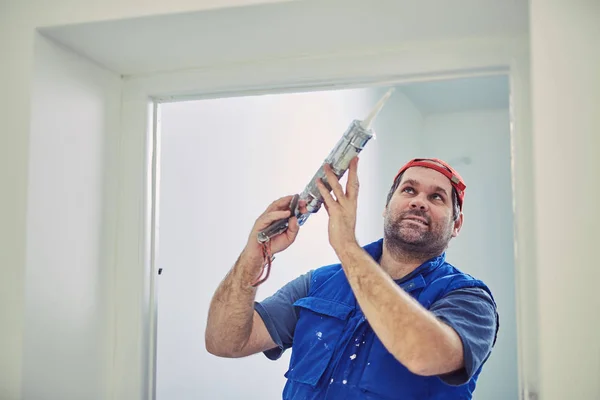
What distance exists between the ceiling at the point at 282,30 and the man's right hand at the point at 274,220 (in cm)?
33

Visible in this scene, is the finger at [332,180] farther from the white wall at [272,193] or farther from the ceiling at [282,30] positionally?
the white wall at [272,193]

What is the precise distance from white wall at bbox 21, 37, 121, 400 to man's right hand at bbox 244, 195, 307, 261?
1.14 ft

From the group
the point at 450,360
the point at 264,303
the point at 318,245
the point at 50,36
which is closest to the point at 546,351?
the point at 450,360

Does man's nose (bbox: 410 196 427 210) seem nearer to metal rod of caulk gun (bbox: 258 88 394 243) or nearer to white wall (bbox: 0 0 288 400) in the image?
metal rod of caulk gun (bbox: 258 88 394 243)

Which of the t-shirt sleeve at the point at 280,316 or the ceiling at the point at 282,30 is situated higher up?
the ceiling at the point at 282,30

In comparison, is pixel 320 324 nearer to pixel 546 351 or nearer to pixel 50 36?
pixel 546 351

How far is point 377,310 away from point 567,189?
14.7 inches

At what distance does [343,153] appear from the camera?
1.15 metres

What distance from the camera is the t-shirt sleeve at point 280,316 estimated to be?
157cm

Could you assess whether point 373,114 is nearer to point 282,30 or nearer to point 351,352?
point 282,30

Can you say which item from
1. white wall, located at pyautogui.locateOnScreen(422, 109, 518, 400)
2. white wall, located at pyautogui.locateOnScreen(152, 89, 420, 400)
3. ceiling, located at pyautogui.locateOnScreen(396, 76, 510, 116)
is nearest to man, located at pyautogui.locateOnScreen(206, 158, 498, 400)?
white wall, located at pyautogui.locateOnScreen(152, 89, 420, 400)

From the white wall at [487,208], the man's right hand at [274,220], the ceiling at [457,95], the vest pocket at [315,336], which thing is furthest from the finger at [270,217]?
the white wall at [487,208]

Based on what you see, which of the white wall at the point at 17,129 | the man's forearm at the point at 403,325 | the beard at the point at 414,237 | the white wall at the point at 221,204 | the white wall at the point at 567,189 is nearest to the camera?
the white wall at the point at 567,189

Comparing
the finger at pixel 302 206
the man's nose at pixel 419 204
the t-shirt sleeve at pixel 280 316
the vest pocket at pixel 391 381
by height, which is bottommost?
the vest pocket at pixel 391 381
